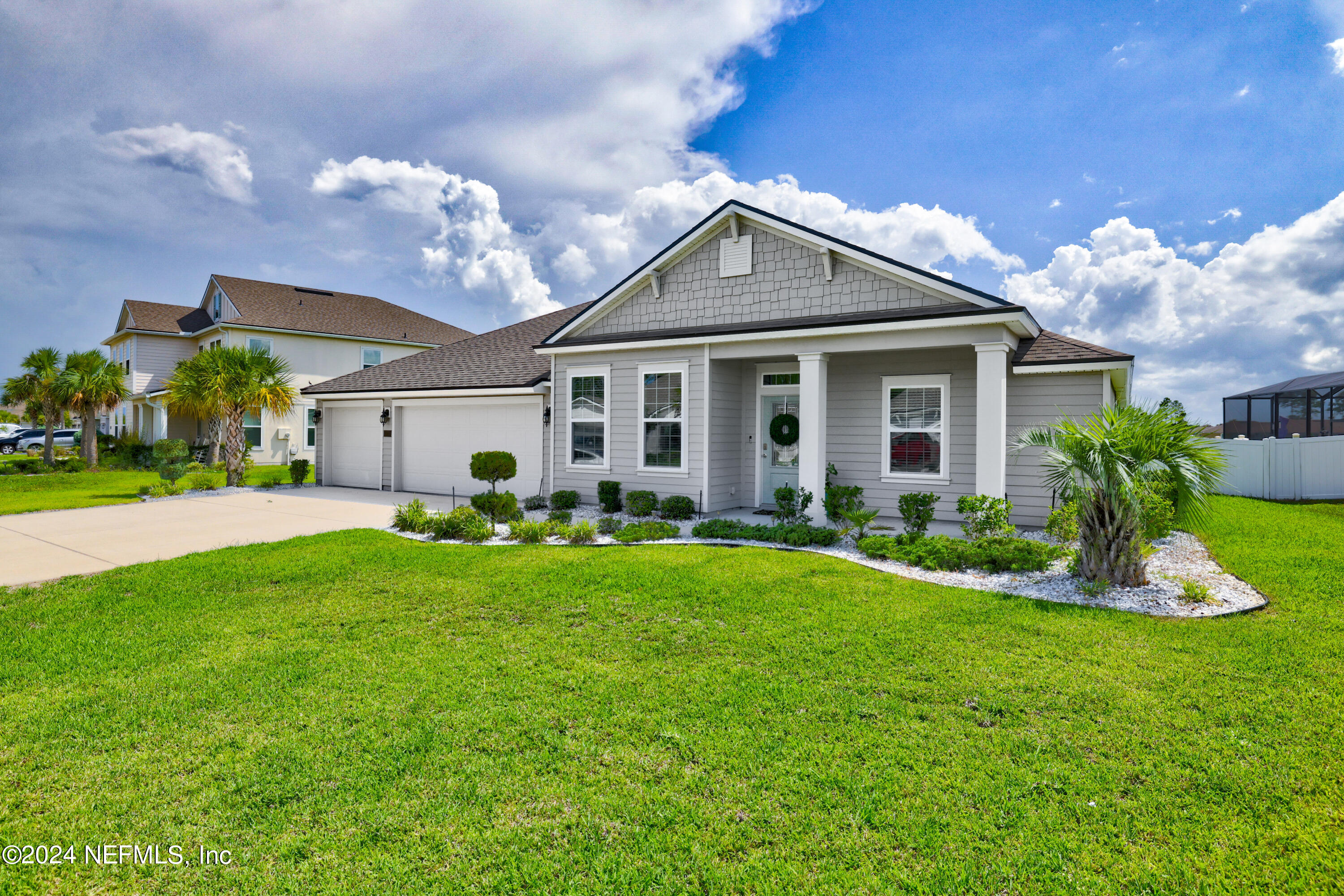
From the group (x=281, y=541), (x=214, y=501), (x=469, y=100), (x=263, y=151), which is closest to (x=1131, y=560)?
(x=281, y=541)

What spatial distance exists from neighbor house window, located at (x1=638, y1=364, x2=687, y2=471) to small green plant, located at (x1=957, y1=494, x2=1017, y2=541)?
191 inches

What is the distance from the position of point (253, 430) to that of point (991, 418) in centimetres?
2700

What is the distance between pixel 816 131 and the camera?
1229 centimetres

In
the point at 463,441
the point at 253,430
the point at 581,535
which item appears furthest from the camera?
the point at 253,430

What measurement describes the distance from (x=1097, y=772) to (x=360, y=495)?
636 inches

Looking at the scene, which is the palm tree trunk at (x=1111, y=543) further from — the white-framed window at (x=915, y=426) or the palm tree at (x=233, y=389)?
the palm tree at (x=233, y=389)

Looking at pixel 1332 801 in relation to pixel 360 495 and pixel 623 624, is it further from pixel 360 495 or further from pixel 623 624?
pixel 360 495

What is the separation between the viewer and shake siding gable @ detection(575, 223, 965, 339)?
32.9ft

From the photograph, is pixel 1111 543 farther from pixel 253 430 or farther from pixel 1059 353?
pixel 253 430

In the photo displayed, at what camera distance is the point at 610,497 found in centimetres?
1180

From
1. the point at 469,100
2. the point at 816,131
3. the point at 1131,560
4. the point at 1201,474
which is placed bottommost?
the point at 1131,560

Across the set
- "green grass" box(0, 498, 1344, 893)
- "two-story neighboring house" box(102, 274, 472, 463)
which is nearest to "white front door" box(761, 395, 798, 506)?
"green grass" box(0, 498, 1344, 893)

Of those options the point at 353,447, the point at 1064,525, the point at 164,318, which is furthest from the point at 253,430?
the point at 1064,525

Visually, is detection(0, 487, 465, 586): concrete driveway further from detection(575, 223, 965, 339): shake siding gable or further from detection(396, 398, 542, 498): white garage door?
detection(575, 223, 965, 339): shake siding gable
